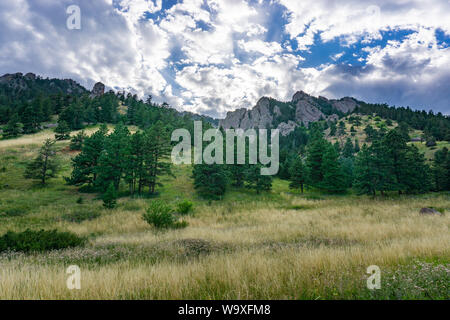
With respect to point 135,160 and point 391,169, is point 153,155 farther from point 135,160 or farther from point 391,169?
point 391,169

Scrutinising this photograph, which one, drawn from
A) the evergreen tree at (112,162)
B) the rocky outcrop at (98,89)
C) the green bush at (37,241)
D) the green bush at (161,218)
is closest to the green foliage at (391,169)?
the green bush at (161,218)

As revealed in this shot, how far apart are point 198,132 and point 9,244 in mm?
68411

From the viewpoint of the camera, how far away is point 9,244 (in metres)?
7.64

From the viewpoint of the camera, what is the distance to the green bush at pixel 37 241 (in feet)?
24.3

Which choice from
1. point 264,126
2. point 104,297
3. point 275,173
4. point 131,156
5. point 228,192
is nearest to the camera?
point 104,297

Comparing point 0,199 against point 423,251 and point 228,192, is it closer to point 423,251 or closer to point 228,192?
point 228,192

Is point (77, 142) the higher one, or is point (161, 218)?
point (77, 142)

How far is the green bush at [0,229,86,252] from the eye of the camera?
7.41m

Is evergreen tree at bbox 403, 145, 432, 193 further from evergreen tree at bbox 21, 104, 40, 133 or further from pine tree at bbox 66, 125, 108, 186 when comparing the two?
evergreen tree at bbox 21, 104, 40, 133

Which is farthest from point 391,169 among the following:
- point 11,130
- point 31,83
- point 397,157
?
point 31,83

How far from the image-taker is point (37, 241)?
7859mm
